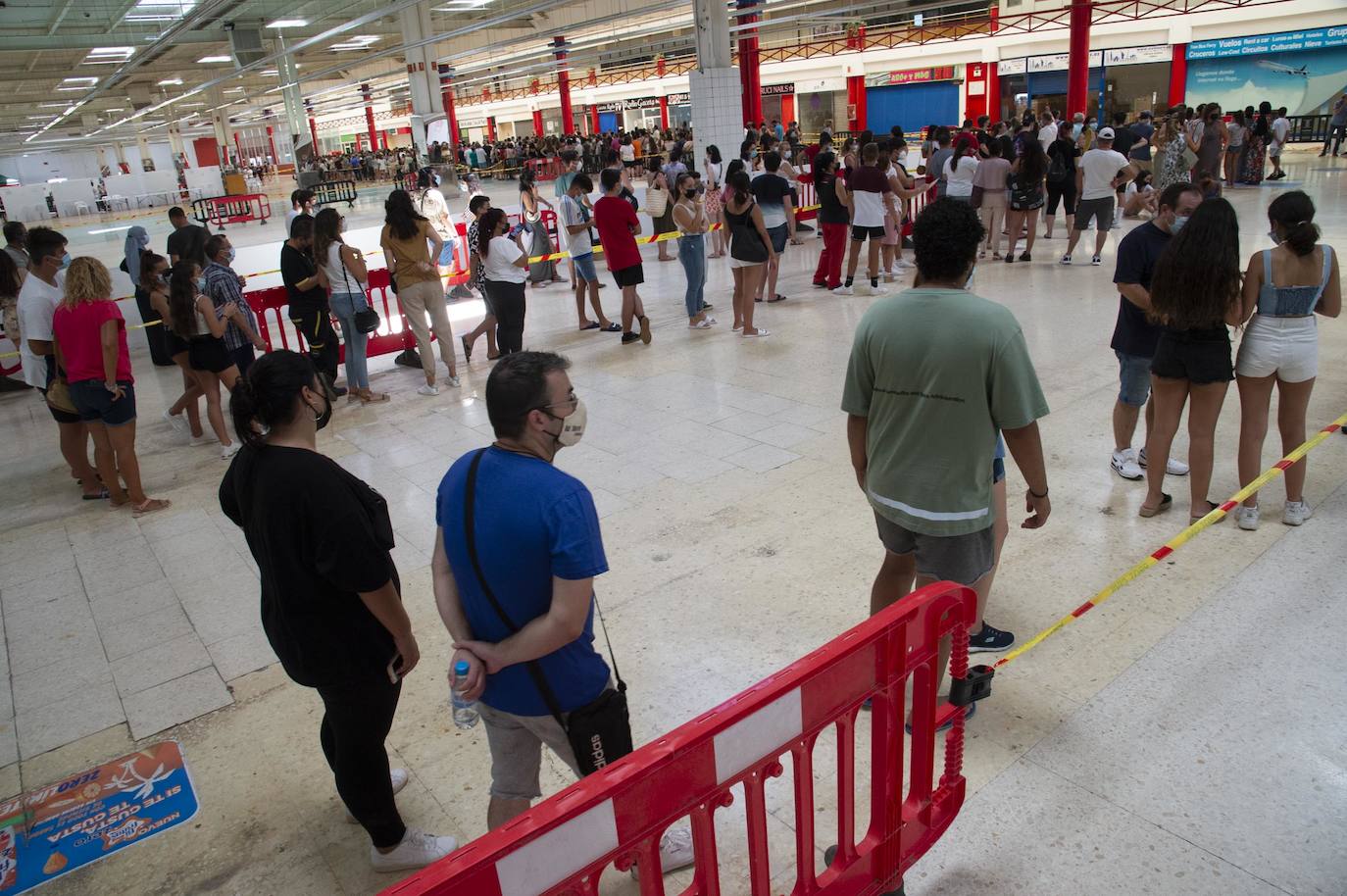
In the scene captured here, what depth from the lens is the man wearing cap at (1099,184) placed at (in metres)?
9.72

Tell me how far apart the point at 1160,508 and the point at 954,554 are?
2280 mm

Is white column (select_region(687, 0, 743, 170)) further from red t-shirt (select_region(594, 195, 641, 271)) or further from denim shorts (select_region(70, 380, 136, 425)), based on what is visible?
denim shorts (select_region(70, 380, 136, 425))

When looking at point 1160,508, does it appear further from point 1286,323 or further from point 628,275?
point 628,275

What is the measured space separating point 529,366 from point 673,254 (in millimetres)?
12051

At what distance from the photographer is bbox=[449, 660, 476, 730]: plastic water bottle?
1.90 m

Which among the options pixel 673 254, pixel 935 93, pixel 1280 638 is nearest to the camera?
pixel 1280 638

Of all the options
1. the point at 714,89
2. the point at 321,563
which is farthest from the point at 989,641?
the point at 714,89

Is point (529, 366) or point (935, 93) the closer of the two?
point (529, 366)

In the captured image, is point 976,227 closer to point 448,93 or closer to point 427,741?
point 427,741

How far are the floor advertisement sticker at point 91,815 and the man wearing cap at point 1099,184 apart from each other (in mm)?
10162

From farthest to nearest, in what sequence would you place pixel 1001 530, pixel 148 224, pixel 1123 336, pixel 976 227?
pixel 148 224
pixel 1123 336
pixel 1001 530
pixel 976 227

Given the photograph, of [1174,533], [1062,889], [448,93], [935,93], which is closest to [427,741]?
[1062,889]

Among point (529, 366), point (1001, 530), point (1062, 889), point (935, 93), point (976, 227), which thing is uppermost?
point (935, 93)

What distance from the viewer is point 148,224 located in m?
22.9
